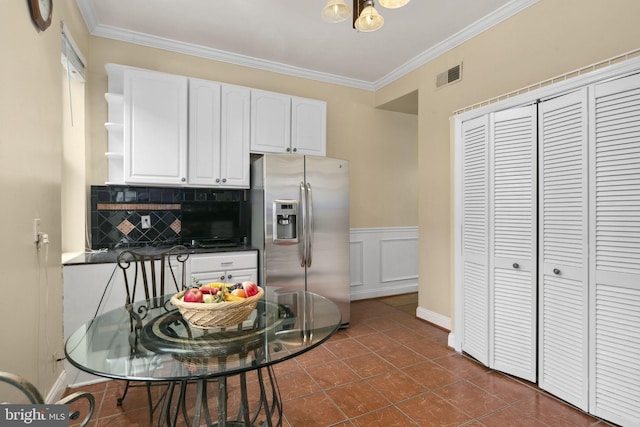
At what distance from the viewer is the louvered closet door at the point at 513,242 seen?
2.31 metres

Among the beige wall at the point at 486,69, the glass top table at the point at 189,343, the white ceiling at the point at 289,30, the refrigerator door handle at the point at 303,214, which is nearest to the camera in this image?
the glass top table at the point at 189,343

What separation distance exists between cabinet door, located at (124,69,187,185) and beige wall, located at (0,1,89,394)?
2.27ft

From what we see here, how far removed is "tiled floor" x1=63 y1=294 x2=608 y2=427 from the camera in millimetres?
1968

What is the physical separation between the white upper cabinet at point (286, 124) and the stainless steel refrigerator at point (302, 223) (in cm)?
34

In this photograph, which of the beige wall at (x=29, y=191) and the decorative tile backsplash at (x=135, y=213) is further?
the decorative tile backsplash at (x=135, y=213)

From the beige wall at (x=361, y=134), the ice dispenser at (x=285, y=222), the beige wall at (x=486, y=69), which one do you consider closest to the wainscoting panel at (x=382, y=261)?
the beige wall at (x=361, y=134)

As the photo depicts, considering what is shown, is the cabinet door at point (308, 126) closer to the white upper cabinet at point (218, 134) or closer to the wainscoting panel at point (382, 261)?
the white upper cabinet at point (218, 134)

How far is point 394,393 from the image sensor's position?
225 cm

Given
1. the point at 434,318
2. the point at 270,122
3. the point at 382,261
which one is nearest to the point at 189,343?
the point at 270,122

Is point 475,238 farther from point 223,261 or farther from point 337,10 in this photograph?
point 223,261

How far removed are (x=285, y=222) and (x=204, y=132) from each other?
3.84 feet

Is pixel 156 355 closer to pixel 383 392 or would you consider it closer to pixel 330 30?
pixel 383 392

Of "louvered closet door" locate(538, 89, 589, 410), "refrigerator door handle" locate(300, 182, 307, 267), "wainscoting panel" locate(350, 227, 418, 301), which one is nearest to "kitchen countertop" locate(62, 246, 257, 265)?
"refrigerator door handle" locate(300, 182, 307, 267)

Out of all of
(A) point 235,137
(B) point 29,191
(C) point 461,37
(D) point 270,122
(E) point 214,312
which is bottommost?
(E) point 214,312
